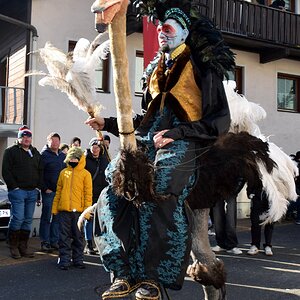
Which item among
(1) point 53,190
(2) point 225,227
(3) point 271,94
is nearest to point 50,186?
(1) point 53,190

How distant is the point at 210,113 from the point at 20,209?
523 cm

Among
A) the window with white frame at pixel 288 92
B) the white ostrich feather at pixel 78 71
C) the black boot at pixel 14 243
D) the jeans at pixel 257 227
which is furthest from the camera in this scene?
the window with white frame at pixel 288 92

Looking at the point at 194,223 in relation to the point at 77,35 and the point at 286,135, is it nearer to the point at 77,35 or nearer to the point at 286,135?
the point at 77,35

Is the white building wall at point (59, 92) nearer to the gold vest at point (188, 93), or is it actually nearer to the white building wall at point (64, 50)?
the white building wall at point (64, 50)

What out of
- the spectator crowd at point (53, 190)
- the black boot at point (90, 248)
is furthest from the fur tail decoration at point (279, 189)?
the black boot at point (90, 248)

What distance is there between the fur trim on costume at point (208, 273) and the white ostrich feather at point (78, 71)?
124cm

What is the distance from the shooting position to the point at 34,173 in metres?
7.70

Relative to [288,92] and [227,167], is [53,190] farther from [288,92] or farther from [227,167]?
[288,92]

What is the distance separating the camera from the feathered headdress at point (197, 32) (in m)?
3.03

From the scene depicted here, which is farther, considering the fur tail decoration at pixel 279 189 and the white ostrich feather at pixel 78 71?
the fur tail decoration at pixel 279 189

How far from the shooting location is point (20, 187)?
7562 mm

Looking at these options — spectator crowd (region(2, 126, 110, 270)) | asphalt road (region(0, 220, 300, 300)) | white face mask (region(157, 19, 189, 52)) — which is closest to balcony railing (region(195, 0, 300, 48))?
spectator crowd (region(2, 126, 110, 270))

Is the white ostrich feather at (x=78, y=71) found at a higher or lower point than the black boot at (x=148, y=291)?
higher

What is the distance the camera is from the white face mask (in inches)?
121
